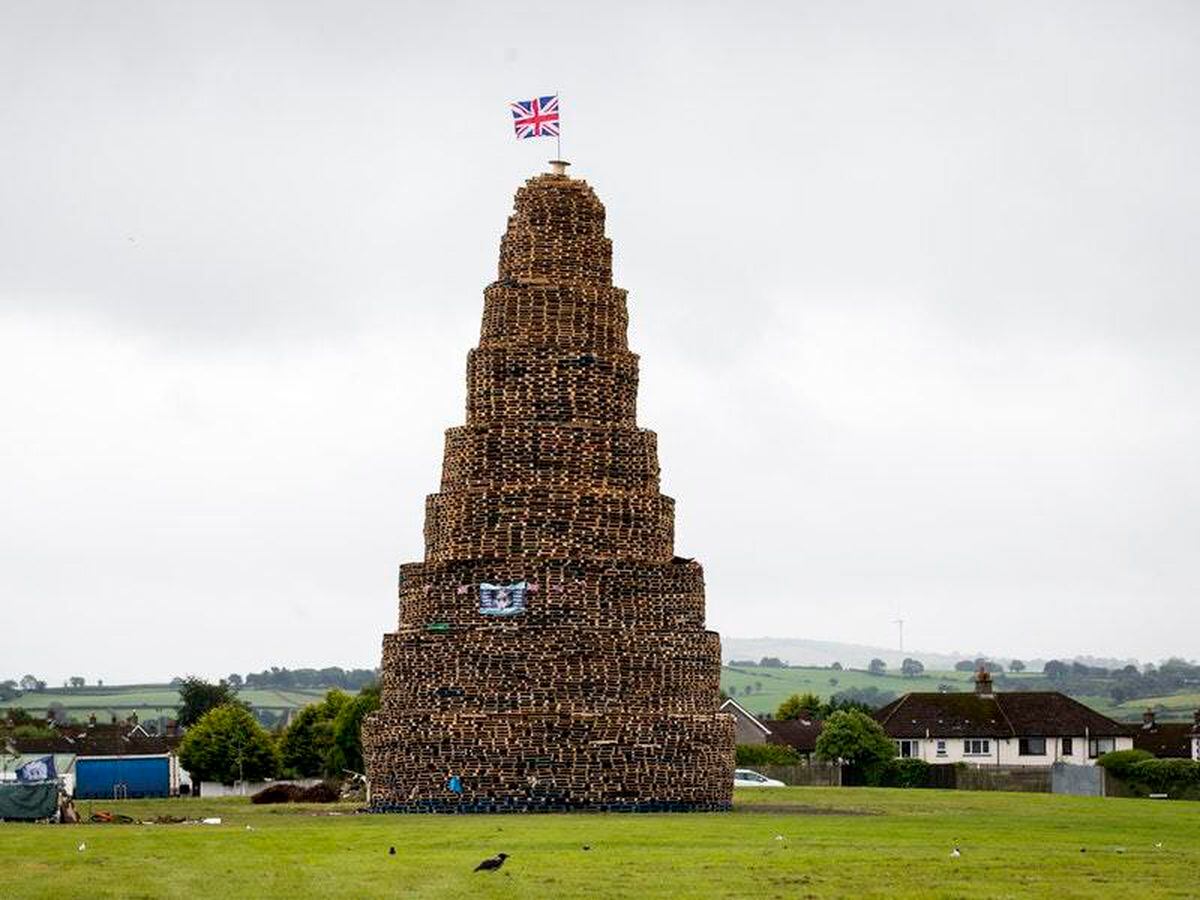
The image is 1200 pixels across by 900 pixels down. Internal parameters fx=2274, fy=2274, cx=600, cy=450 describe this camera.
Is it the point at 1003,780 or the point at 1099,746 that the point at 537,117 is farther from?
the point at 1099,746

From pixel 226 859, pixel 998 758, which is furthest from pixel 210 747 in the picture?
pixel 226 859

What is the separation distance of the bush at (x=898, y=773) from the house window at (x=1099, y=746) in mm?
Result: 26771

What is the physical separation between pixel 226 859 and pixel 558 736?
21298 mm

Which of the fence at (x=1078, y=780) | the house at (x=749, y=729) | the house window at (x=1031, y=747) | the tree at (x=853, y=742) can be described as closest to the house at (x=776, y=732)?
the house at (x=749, y=729)

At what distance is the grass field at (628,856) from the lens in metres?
37.0

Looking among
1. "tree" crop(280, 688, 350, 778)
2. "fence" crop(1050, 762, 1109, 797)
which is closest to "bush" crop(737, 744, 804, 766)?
"tree" crop(280, 688, 350, 778)

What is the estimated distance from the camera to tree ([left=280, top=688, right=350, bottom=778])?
10919 cm

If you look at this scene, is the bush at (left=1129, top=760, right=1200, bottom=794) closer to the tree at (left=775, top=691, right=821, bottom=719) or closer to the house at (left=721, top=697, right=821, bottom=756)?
the house at (left=721, top=697, right=821, bottom=756)

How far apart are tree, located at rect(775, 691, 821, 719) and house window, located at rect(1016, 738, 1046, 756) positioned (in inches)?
1411

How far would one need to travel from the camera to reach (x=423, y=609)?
2525 inches

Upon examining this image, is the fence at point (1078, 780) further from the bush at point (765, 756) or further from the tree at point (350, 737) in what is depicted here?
the tree at point (350, 737)

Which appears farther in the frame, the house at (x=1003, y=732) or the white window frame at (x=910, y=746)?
the white window frame at (x=910, y=746)

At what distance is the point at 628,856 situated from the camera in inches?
1682

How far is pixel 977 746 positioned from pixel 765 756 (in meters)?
15.9
